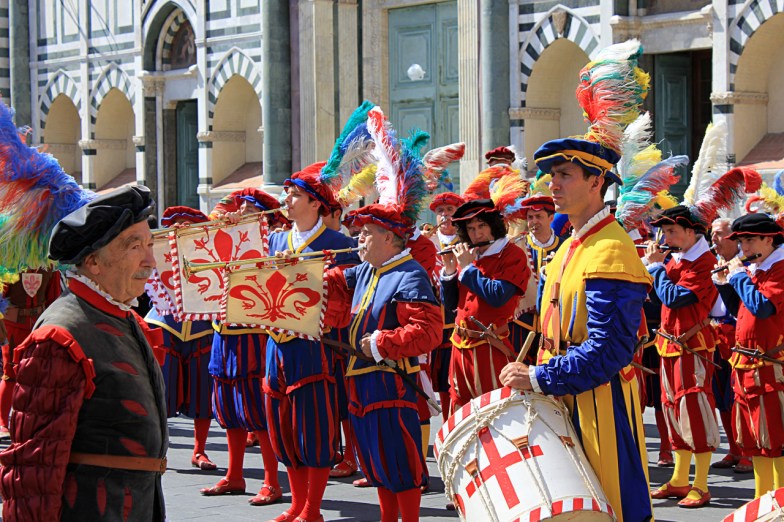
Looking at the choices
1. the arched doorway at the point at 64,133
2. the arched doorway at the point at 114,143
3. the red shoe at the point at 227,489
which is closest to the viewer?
the red shoe at the point at 227,489

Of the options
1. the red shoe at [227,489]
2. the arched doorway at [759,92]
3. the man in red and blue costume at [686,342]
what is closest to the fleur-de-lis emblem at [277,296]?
the red shoe at [227,489]

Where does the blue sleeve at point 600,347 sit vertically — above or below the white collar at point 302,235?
below

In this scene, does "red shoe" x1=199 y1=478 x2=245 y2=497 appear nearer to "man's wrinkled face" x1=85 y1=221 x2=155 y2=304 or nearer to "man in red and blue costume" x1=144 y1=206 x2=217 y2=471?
"man in red and blue costume" x1=144 y1=206 x2=217 y2=471

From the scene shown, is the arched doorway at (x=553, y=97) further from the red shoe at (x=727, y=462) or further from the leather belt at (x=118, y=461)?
the leather belt at (x=118, y=461)

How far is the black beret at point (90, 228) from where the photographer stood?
3828 mm

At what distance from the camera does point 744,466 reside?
8.73 meters

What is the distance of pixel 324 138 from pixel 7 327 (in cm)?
848

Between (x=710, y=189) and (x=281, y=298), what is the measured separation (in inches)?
126

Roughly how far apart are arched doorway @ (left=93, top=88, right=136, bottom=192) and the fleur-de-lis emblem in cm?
1607

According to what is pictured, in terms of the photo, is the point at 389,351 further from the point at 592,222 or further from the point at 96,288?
the point at 96,288

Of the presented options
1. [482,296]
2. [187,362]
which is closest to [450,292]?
[482,296]

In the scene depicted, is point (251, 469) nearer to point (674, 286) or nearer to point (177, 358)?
point (177, 358)

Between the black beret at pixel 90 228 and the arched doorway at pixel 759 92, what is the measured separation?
11.0 m

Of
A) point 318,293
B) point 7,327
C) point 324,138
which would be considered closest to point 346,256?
point 318,293
